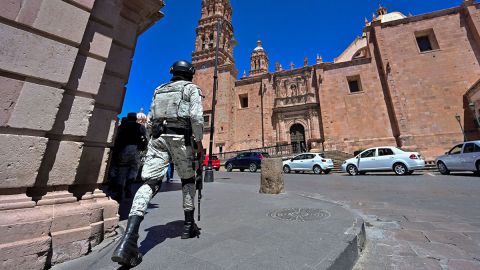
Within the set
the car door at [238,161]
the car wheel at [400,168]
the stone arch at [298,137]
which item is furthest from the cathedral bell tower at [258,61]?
the car wheel at [400,168]

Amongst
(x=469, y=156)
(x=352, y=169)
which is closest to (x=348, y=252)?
(x=469, y=156)

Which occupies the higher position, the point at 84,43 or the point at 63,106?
the point at 84,43

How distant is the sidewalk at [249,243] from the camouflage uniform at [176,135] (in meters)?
0.50

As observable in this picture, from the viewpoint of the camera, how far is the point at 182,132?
248cm

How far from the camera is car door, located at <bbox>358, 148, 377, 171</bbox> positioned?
12.1 metres

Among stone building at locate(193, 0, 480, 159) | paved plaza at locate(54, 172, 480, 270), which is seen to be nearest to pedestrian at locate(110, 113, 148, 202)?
paved plaza at locate(54, 172, 480, 270)

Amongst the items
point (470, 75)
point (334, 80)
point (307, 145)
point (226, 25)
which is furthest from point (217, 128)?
point (470, 75)

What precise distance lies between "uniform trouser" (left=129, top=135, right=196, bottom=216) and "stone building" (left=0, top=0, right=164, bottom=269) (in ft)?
2.44

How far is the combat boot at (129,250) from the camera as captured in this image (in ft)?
5.53

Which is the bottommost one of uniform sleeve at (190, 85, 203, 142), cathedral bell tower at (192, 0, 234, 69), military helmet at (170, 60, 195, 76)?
uniform sleeve at (190, 85, 203, 142)

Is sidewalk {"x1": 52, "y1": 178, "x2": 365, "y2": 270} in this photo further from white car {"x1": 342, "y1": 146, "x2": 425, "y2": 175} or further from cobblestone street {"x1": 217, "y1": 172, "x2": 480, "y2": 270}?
white car {"x1": 342, "y1": 146, "x2": 425, "y2": 175}

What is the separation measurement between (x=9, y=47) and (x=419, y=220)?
18.5ft

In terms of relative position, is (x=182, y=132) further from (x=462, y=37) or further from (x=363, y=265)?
(x=462, y=37)

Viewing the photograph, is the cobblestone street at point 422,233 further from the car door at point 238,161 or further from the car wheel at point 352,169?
the car door at point 238,161
